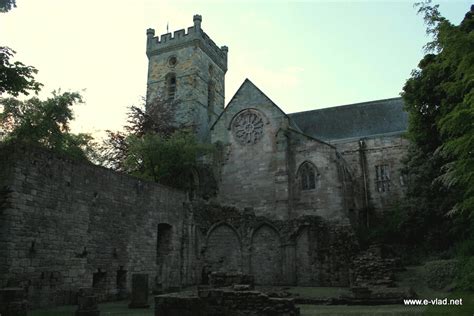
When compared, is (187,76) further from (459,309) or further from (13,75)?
(459,309)

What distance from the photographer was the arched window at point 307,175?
2442 centimetres

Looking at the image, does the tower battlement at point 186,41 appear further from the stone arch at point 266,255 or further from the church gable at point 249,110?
the stone arch at point 266,255

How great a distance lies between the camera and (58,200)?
12797 millimetres

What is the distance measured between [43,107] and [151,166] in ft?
24.2

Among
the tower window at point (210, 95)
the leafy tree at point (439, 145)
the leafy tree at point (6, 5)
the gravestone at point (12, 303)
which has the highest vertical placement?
the tower window at point (210, 95)

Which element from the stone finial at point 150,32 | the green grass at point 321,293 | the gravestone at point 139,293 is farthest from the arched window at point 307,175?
the stone finial at point 150,32

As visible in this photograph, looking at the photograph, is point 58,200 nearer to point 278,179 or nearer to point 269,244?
point 269,244

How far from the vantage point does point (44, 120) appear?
24.2 metres

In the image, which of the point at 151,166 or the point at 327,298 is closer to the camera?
the point at 327,298

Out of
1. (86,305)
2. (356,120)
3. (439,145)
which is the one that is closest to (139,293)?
(86,305)

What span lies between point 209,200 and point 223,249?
6407mm

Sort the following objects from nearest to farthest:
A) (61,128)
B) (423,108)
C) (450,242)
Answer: (423,108) → (450,242) → (61,128)

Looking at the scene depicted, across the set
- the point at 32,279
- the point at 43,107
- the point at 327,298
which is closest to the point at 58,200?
the point at 32,279

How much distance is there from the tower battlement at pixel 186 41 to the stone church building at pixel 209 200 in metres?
0.12
